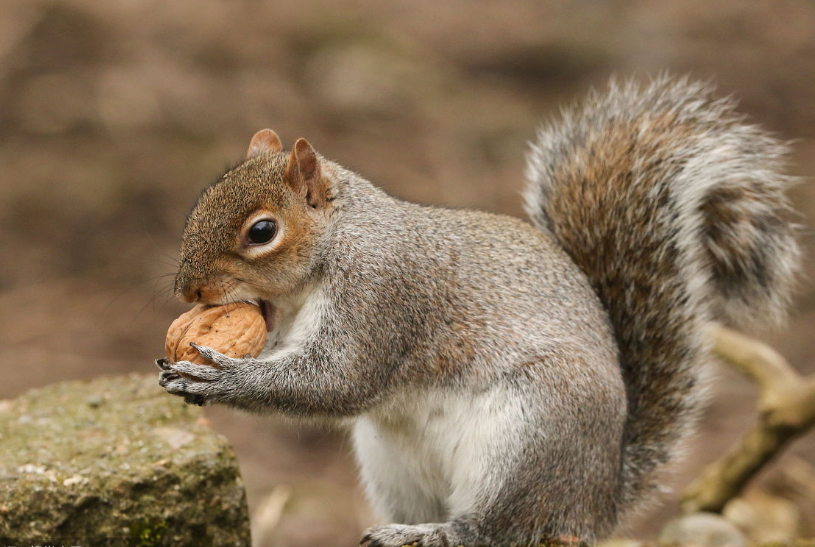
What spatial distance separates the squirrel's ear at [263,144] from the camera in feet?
8.95

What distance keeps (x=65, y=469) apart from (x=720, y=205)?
2.05 metres

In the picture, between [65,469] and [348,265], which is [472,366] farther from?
[65,469]

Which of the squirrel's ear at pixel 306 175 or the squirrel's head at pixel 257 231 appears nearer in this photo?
the squirrel's head at pixel 257 231

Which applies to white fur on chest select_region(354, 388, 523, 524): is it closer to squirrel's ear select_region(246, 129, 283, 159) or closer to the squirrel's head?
the squirrel's head

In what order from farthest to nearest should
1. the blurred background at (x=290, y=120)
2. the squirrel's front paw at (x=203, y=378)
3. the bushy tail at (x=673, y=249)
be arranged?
the blurred background at (x=290, y=120) < the bushy tail at (x=673, y=249) < the squirrel's front paw at (x=203, y=378)

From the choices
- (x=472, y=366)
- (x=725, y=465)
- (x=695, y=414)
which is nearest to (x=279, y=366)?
(x=472, y=366)

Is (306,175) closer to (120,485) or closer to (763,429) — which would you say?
(120,485)

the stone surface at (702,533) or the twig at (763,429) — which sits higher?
the twig at (763,429)

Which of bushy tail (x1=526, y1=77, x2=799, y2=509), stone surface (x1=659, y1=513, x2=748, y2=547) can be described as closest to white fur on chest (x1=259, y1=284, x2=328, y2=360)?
bushy tail (x1=526, y1=77, x2=799, y2=509)

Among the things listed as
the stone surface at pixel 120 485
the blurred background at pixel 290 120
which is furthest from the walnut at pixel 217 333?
the blurred background at pixel 290 120

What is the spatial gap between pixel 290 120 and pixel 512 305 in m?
4.46

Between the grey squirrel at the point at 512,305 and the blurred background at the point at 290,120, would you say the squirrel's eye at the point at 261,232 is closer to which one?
the grey squirrel at the point at 512,305

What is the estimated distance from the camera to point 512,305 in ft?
8.33

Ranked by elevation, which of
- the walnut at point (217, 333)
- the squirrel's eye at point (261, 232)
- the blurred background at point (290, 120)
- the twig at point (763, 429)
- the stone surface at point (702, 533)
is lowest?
the stone surface at point (702, 533)
